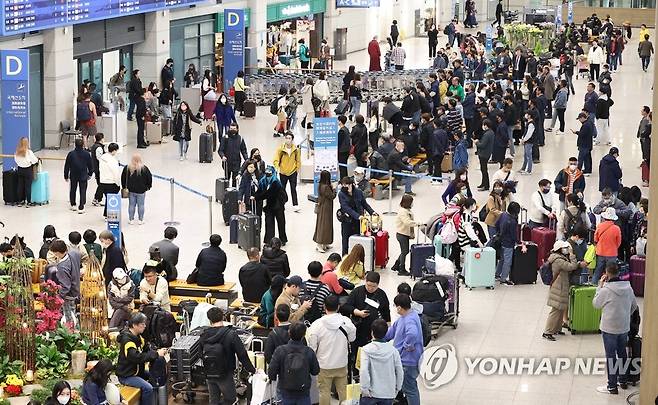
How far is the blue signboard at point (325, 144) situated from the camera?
904 inches

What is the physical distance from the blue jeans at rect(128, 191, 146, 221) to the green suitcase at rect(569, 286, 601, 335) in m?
8.30

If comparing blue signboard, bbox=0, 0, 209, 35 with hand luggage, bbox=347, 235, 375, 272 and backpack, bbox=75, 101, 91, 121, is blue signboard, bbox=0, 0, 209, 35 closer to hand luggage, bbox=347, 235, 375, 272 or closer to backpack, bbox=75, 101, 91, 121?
backpack, bbox=75, 101, 91, 121

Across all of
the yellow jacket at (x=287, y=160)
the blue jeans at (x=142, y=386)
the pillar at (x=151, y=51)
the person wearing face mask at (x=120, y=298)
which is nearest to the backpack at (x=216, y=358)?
the blue jeans at (x=142, y=386)

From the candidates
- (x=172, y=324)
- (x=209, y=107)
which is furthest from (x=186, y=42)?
(x=172, y=324)

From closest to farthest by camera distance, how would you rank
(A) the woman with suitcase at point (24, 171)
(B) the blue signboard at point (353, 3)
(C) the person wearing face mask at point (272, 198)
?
1. (C) the person wearing face mask at point (272, 198)
2. (A) the woman with suitcase at point (24, 171)
3. (B) the blue signboard at point (353, 3)

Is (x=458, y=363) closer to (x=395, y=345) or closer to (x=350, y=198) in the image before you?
(x=395, y=345)

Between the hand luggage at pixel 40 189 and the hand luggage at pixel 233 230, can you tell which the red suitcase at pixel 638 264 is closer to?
the hand luggage at pixel 233 230

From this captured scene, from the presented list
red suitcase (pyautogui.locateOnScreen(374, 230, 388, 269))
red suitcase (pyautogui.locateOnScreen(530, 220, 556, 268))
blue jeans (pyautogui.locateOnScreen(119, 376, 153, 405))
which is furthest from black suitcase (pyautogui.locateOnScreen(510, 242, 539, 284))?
blue jeans (pyautogui.locateOnScreen(119, 376, 153, 405))

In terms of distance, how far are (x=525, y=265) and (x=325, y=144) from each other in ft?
15.8

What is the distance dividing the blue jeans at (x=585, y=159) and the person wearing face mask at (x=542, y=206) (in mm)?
7042

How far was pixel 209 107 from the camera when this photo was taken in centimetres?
3250

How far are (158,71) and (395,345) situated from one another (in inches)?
881

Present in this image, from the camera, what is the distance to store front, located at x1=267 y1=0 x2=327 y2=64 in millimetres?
44000

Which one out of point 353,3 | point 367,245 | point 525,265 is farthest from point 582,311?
point 353,3
